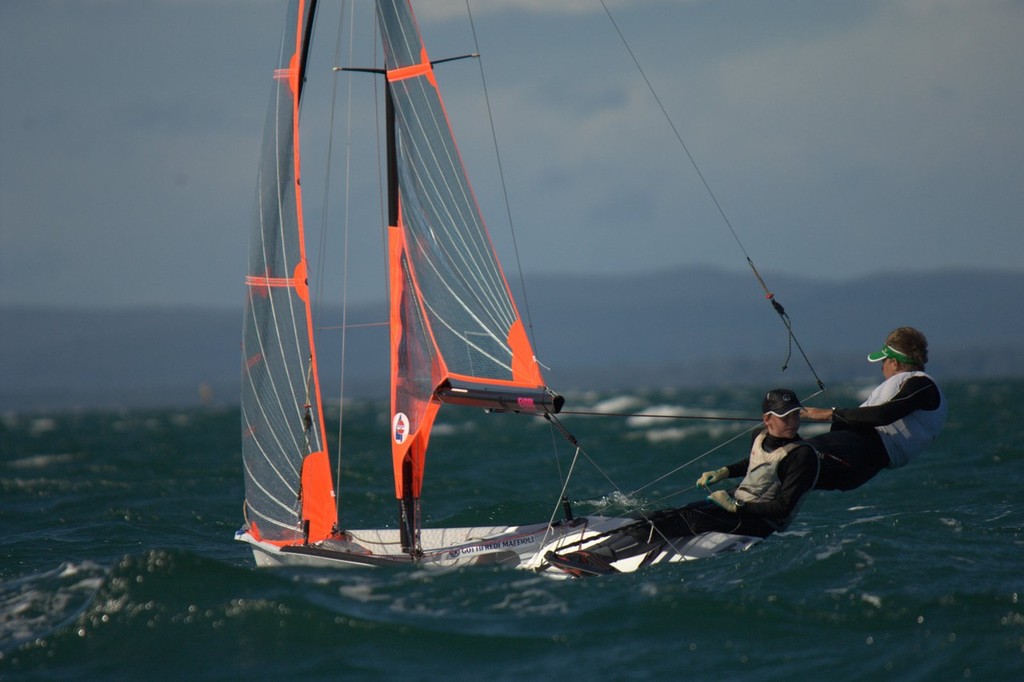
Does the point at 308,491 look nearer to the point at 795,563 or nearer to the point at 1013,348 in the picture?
the point at 795,563

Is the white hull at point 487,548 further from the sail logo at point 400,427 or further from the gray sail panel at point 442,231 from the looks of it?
the gray sail panel at point 442,231

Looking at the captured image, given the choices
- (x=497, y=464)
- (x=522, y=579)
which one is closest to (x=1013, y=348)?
(x=497, y=464)

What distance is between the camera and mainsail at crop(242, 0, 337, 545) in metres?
9.67

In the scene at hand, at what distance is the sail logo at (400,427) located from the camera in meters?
9.20

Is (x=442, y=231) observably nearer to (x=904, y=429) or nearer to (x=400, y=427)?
(x=400, y=427)

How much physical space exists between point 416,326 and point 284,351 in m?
1.38

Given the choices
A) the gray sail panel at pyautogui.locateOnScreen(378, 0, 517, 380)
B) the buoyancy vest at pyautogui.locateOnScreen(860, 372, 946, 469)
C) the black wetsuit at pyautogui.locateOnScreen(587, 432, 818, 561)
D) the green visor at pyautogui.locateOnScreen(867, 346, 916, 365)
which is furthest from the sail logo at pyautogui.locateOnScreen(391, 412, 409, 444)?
the green visor at pyautogui.locateOnScreen(867, 346, 916, 365)

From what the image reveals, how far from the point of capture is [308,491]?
9.84m

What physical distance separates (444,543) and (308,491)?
122 centimetres

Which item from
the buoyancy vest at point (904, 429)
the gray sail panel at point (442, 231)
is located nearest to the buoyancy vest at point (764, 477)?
the buoyancy vest at point (904, 429)

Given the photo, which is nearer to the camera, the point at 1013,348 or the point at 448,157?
the point at 448,157

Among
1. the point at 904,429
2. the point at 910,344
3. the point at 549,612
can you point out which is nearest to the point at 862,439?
the point at 904,429

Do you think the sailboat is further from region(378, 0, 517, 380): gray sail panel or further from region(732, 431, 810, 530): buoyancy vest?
region(732, 431, 810, 530): buoyancy vest

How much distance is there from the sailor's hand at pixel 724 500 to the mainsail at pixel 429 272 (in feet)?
5.49
